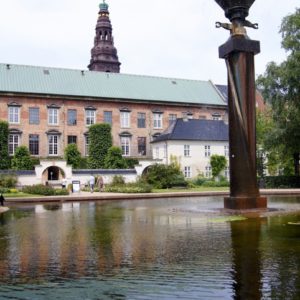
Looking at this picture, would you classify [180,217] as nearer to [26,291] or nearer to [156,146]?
[26,291]

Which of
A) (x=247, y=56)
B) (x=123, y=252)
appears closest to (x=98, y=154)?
(x=247, y=56)

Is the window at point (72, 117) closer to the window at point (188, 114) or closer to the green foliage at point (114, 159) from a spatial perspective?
the green foliage at point (114, 159)

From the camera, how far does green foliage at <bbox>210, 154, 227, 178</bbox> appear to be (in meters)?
58.2

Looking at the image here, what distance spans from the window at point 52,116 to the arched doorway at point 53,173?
25.5 feet

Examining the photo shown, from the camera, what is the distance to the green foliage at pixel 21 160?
5475 cm

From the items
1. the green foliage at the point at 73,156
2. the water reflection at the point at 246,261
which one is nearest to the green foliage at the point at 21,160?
the green foliage at the point at 73,156

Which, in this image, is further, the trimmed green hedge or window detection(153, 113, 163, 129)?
window detection(153, 113, 163, 129)

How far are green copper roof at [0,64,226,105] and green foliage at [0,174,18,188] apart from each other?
15.3 meters

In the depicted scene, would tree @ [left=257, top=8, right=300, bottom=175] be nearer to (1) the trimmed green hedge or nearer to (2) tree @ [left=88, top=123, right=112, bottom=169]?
(1) the trimmed green hedge

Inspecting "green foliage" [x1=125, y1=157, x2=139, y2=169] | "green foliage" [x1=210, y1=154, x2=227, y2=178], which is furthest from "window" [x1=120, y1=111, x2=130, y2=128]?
"green foliage" [x1=210, y1=154, x2=227, y2=178]

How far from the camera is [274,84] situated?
42219mm

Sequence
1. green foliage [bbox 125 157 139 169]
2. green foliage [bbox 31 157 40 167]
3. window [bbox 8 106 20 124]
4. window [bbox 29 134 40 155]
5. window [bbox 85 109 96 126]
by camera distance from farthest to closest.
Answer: window [bbox 85 109 96 126] < green foliage [bbox 125 157 139 169] < window [bbox 29 134 40 155] < window [bbox 8 106 20 124] < green foliage [bbox 31 157 40 167]

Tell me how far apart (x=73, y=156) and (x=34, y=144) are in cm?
531

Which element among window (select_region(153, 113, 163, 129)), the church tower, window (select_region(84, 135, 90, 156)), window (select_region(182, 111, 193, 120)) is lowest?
window (select_region(84, 135, 90, 156))
